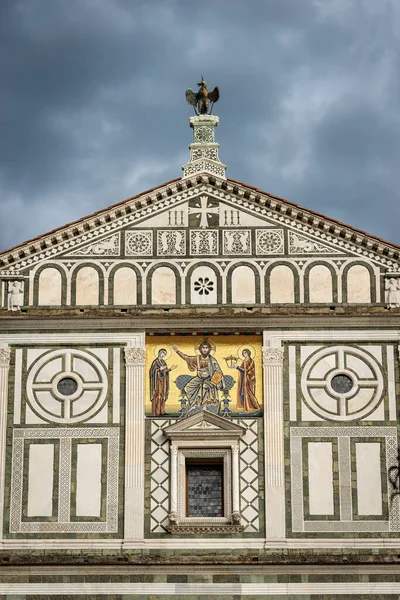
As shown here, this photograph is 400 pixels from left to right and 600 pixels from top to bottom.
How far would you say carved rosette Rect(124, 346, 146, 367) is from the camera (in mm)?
26719

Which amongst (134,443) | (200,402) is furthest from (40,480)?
(200,402)

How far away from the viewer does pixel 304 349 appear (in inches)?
1054

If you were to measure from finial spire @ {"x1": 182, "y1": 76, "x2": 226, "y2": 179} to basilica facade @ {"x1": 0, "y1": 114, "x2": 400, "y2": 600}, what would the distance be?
2.3 inches

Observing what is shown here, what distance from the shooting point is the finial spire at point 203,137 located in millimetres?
27984

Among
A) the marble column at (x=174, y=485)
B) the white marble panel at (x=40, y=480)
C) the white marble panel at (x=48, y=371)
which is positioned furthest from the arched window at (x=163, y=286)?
the white marble panel at (x=40, y=480)

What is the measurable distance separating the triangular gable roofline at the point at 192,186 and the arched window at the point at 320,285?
30.3 inches

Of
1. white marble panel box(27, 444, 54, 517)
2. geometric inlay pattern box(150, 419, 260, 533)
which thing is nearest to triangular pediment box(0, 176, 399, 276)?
geometric inlay pattern box(150, 419, 260, 533)

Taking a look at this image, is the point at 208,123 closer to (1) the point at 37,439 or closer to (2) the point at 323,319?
(2) the point at 323,319

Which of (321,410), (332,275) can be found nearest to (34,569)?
(321,410)

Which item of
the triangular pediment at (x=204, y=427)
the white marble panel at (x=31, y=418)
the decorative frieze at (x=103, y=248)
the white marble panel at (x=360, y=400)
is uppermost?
the decorative frieze at (x=103, y=248)

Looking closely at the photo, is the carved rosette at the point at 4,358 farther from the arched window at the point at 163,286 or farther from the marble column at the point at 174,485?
the marble column at the point at 174,485

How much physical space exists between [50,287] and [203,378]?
3.22m

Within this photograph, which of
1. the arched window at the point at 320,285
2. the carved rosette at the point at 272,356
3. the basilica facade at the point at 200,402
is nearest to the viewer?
the basilica facade at the point at 200,402

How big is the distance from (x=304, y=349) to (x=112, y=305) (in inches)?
138
